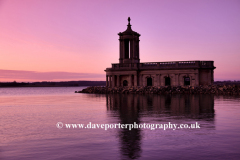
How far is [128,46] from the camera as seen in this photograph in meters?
66.2

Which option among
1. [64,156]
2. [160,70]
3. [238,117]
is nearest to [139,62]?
[160,70]

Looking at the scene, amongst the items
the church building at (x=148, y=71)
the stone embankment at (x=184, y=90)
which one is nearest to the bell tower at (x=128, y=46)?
the church building at (x=148, y=71)

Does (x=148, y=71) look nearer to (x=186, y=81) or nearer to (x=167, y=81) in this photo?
(x=167, y=81)

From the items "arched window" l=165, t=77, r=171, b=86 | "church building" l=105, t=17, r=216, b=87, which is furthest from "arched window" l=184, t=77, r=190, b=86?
"arched window" l=165, t=77, r=171, b=86

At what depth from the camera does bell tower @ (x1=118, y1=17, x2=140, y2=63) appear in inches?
2537

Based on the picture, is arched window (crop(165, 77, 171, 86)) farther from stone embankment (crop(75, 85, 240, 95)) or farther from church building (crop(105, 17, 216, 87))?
stone embankment (crop(75, 85, 240, 95))

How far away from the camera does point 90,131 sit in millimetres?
14266

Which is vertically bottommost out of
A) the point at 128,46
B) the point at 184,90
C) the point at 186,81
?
the point at 184,90

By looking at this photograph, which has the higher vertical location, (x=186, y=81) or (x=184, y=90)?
(x=186, y=81)

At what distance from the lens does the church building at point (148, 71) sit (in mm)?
58812

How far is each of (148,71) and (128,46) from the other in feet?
26.1

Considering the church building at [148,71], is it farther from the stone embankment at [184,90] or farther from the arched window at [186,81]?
the stone embankment at [184,90]

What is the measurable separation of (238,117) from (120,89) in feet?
138

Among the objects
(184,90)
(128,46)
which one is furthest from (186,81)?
(128,46)
